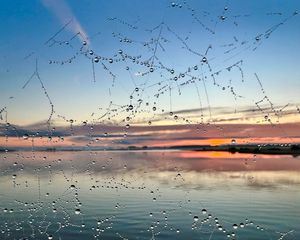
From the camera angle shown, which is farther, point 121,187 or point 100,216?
point 121,187

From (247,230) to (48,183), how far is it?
2198cm

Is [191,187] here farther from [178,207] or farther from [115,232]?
[115,232]

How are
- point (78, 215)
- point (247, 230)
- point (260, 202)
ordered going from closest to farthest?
point (247, 230), point (78, 215), point (260, 202)

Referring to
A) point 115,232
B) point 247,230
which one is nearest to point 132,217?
point 115,232

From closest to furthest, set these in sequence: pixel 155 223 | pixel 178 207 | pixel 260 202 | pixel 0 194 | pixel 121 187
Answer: pixel 155 223 < pixel 178 207 < pixel 260 202 < pixel 0 194 < pixel 121 187

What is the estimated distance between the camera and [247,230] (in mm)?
18172

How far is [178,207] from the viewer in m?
24.0

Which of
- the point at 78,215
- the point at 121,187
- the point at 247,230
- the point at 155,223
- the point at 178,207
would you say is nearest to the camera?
the point at 247,230

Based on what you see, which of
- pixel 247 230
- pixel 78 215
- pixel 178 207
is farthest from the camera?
pixel 178 207

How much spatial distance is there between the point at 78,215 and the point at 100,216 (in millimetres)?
1058

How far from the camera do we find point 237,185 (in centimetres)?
3528

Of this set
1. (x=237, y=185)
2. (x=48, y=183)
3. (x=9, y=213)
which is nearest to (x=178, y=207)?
Result: (x=9, y=213)

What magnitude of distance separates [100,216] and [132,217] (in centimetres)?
165

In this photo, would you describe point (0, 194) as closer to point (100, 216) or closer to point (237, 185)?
point (100, 216)
